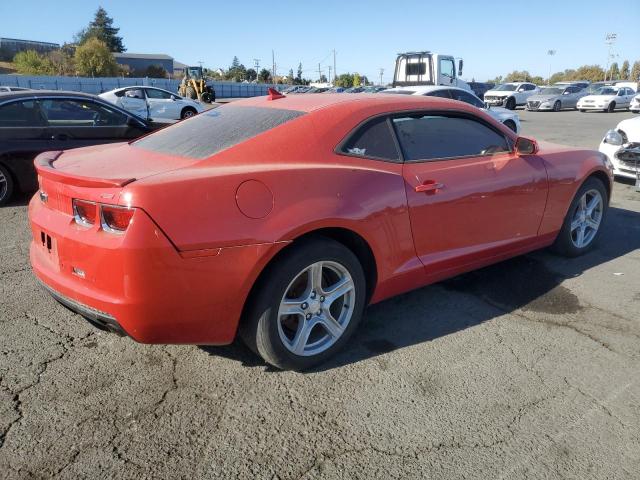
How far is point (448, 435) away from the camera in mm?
2365

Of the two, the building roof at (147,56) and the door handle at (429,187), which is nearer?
the door handle at (429,187)

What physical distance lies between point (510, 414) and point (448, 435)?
385 millimetres

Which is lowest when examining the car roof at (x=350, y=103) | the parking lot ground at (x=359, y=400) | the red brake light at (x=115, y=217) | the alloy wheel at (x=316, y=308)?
the parking lot ground at (x=359, y=400)

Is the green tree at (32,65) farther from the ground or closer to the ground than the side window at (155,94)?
farther from the ground

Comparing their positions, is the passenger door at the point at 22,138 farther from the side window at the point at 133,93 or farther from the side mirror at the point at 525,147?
the side window at the point at 133,93

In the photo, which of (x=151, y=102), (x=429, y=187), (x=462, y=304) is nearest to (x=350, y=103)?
(x=429, y=187)

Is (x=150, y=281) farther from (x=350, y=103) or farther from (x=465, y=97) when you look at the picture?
(x=465, y=97)

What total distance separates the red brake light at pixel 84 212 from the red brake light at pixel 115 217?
8cm

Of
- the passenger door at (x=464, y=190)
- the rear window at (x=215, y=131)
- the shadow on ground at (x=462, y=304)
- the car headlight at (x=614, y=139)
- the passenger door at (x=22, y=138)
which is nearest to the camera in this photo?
the rear window at (x=215, y=131)

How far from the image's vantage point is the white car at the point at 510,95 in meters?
30.5

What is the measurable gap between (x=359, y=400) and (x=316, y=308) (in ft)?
1.80

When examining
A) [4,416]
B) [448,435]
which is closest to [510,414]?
[448,435]

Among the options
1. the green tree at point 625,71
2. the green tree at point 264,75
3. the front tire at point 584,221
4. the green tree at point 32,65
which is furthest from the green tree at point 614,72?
the front tire at point 584,221

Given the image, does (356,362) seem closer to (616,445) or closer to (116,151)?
(616,445)
